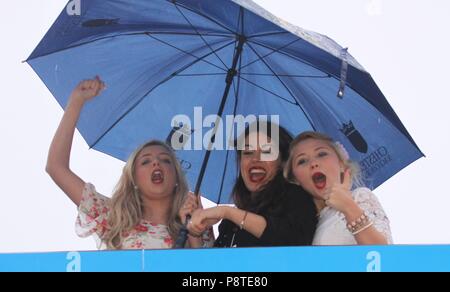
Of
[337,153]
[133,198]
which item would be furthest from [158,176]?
[337,153]

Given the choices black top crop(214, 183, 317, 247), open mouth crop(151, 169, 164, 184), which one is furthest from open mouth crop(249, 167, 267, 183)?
open mouth crop(151, 169, 164, 184)

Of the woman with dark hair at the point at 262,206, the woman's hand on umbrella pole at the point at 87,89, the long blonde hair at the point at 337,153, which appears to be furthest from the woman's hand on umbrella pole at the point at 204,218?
the woman's hand on umbrella pole at the point at 87,89

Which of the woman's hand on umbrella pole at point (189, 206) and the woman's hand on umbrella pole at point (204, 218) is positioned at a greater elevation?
the woman's hand on umbrella pole at point (189, 206)

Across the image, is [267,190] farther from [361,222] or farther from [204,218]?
[361,222]

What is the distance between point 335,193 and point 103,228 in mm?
891

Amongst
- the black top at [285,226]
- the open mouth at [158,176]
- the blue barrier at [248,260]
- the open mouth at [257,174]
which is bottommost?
the blue barrier at [248,260]

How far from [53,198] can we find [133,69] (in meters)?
0.61

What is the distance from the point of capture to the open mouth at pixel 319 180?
3719mm

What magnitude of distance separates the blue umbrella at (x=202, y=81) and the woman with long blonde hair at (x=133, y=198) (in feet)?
0.22

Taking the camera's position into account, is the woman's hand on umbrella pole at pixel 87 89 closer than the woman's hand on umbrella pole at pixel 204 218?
No

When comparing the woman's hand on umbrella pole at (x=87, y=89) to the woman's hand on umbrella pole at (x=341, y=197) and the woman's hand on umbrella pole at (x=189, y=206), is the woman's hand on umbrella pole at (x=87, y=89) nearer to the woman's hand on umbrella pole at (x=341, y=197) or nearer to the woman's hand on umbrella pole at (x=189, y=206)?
the woman's hand on umbrella pole at (x=189, y=206)

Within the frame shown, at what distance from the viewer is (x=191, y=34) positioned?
3951 mm

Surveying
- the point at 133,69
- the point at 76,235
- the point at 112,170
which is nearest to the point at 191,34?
the point at 133,69
